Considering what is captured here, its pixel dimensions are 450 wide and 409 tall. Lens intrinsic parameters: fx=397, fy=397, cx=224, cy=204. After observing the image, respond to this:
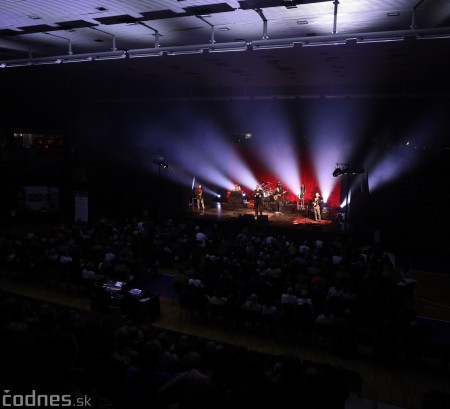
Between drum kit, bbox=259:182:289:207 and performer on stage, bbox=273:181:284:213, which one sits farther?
drum kit, bbox=259:182:289:207

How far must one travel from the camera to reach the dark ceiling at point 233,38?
260 inches

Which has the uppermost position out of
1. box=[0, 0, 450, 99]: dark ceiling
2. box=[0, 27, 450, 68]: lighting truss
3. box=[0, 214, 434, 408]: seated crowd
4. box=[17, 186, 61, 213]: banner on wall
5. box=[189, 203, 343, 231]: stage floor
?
box=[0, 0, 450, 99]: dark ceiling

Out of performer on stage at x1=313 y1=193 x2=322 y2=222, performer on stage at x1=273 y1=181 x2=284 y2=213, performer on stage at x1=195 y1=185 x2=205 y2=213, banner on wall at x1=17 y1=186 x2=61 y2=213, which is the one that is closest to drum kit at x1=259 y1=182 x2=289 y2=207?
performer on stage at x1=273 y1=181 x2=284 y2=213

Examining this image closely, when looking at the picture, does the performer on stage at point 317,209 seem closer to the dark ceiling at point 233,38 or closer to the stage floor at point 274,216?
the stage floor at point 274,216

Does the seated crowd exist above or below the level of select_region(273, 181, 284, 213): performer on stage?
below

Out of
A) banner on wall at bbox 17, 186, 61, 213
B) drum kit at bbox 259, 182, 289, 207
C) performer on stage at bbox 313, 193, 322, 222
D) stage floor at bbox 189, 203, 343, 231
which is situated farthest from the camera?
banner on wall at bbox 17, 186, 61, 213

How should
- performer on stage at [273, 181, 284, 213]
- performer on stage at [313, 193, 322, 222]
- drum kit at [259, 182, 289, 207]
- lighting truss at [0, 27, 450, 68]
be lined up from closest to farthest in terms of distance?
lighting truss at [0, 27, 450, 68] < performer on stage at [313, 193, 322, 222] < performer on stage at [273, 181, 284, 213] < drum kit at [259, 182, 289, 207]

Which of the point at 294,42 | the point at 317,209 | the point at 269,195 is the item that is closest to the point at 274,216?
the point at 269,195

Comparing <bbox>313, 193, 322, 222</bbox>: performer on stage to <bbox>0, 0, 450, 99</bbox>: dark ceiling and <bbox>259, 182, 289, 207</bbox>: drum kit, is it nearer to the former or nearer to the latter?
<bbox>259, 182, 289, 207</bbox>: drum kit

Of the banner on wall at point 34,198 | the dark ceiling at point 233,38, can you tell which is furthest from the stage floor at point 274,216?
the banner on wall at point 34,198

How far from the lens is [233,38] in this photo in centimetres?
877

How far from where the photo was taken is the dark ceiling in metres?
6.61

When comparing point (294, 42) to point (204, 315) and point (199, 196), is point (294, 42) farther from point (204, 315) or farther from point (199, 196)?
point (199, 196)

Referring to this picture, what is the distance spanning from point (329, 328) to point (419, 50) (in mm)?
6130
